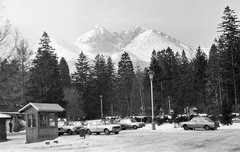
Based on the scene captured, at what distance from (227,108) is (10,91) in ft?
128

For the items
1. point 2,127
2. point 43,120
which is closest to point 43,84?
point 2,127

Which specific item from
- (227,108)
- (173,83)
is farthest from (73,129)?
(173,83)

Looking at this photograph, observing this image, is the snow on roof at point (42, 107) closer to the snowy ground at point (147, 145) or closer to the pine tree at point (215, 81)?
the snowy ground at point (147, 145)

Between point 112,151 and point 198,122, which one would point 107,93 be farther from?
point 112,151

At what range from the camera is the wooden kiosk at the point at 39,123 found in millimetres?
27203

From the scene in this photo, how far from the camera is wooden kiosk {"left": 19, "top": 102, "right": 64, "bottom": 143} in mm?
27203

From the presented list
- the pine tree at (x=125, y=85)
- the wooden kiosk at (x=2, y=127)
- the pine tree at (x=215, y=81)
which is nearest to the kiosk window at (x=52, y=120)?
the wooden kiosk at (x=2, y=127)

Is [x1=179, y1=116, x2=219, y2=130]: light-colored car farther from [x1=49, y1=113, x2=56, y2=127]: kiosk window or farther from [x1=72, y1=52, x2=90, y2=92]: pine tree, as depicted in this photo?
[x1=72, y1=52, x2=90, y2=92]: pine tree

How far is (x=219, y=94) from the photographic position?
6644cm

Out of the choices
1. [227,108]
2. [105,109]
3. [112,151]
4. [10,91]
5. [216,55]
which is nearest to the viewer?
[112,151]

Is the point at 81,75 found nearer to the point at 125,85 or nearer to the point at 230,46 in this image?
the point at 125,85

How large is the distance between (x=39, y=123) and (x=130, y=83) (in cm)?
6387

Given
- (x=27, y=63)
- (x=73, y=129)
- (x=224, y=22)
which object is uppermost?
(x=224, y=22)

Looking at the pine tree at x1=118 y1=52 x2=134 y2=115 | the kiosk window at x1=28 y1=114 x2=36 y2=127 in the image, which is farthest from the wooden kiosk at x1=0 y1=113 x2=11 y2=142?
the pine tree at x1=118 y1=52 x2=134 y2=115
